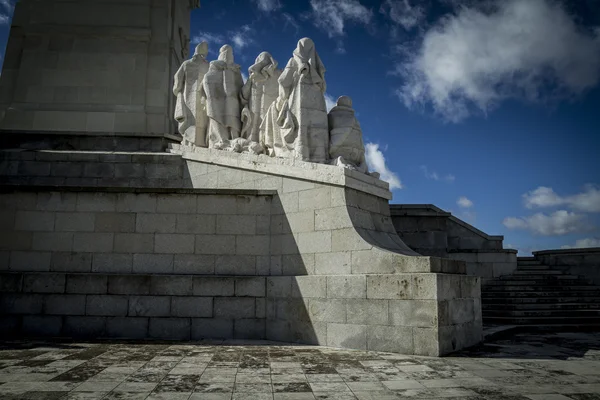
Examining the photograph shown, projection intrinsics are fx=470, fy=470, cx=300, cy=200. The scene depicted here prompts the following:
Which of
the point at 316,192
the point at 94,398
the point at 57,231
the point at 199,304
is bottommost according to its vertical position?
the point at 94,398

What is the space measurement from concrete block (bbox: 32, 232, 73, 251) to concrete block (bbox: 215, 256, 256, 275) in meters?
3.31

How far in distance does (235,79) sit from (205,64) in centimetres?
180

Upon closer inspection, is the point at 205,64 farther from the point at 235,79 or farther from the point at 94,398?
the point at 94,398

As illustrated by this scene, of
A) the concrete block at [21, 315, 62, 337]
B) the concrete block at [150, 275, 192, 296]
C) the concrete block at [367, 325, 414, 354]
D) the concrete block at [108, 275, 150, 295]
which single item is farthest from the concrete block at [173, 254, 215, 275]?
the concrete block at [367, 325, 414, 354]

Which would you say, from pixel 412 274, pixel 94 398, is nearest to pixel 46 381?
pixel 94 398

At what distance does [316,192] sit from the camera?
940 centimetres

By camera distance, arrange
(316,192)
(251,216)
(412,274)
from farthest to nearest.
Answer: (251,216)
(316,192)
(412,274)

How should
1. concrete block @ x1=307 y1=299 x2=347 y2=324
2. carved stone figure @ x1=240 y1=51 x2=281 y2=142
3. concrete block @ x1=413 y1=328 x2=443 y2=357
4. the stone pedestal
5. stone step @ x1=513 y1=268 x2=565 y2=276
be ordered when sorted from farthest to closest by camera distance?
the stone pedestal → stone step @ x1=513 y1=268 x2=565 y2=276 → carved stone figure @ x1=240 y1=51 x2=281 y2=142 → concrete block @ x1=307 y1=299 x2=347 y2=324 → concrete block @ x1=413 y1=328 x2=443 y2=357

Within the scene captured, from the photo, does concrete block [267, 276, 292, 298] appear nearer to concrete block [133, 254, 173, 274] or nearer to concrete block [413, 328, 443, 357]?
concrete block [133, 254, 173, 274]

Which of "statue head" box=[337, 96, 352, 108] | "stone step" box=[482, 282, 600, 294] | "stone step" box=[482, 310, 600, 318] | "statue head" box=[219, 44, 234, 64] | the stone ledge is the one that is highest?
"statue head" box=[219, 44, 234, 64]

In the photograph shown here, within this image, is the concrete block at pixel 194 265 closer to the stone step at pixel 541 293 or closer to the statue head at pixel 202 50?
the statue head at pixel 202 50

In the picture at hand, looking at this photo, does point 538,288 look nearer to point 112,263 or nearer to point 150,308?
point 150,308

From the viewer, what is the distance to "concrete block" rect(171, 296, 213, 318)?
9570 millimetres

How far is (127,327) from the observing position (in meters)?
9.56
